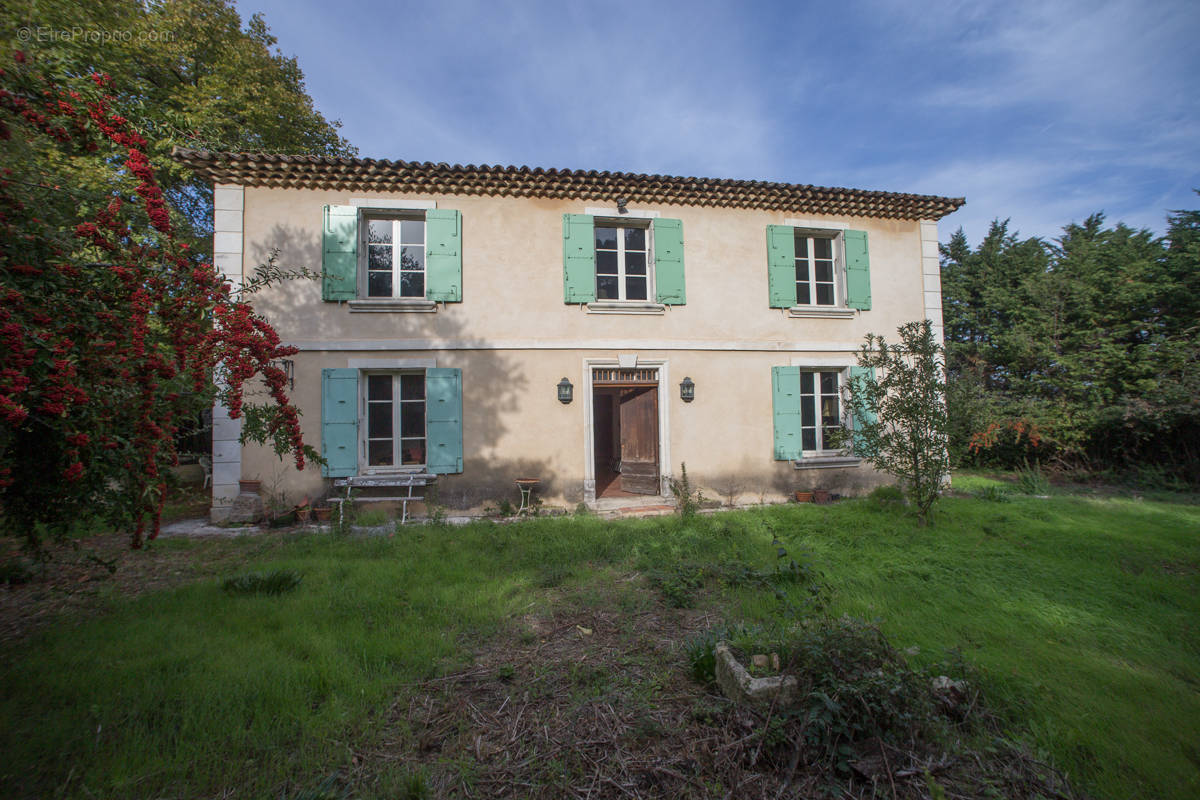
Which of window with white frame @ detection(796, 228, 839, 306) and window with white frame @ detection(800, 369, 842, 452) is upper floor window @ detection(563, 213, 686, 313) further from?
window with white frame @ detection(800, 369, 842, 452)

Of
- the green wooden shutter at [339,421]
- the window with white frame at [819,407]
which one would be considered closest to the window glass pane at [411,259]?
the green wooden shutter at [339,421]

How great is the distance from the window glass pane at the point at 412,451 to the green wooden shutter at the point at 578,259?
3208 millimetres

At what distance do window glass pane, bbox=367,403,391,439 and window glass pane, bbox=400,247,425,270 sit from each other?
219cm

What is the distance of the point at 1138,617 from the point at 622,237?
288 inches

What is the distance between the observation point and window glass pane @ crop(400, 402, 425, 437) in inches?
298

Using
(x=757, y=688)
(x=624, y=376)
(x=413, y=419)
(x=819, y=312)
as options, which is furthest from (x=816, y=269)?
(x=757, y=688)

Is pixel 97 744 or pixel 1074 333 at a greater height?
pixel 1074 333

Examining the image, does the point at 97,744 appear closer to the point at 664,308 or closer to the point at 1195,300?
the point at 664,308

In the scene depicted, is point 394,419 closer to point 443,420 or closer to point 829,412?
point 443,420

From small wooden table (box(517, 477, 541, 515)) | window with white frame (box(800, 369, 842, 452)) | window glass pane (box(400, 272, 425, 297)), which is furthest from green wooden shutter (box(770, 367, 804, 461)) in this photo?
window glass pane (box(400, 272, 425, 297))

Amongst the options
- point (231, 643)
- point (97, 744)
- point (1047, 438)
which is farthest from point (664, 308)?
point (1047, 438)

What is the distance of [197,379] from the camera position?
2738 millimetres

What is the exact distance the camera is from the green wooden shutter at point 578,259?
7.83m

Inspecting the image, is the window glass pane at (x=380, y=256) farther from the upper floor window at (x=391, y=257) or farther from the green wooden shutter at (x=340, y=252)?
the green wooden shutter at (x=340, y=252)
